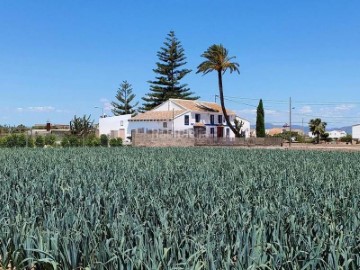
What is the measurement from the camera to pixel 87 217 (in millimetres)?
4328

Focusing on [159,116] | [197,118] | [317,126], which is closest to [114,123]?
[159,116]

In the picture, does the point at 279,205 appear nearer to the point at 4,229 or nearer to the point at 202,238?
the point at 202,238

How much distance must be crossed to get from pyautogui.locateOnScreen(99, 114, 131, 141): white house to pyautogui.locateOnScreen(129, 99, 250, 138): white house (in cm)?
138

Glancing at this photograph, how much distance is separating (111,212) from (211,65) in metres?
50.2

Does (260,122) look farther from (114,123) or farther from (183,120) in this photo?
(114,123)

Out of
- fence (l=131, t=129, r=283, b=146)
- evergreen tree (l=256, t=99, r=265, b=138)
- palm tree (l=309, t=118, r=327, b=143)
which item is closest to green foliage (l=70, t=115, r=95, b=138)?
fence (l=131, t=129, r=283, b=146)

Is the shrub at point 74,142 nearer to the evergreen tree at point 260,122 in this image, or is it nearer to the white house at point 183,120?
the white house at point 183,120

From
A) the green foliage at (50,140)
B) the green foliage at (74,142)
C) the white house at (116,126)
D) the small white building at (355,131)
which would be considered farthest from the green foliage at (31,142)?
the small white building at (355,131)

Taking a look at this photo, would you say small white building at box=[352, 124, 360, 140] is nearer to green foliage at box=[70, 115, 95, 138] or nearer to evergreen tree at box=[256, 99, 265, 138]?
evergreen tree at box=[256, 99, 265, 138]

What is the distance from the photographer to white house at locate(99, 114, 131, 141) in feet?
195

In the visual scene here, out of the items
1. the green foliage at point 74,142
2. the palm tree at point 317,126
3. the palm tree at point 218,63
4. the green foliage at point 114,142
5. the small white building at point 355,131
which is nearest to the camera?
the green foliage at point 74,142

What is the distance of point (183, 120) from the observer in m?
55.9

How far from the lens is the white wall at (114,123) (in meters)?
60.1

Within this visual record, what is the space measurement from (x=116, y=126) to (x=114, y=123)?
0.56m
